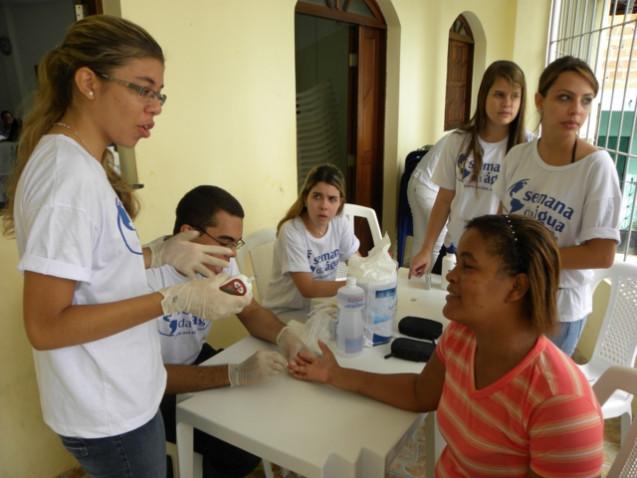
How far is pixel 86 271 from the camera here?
777 mm

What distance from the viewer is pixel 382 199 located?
392 cm

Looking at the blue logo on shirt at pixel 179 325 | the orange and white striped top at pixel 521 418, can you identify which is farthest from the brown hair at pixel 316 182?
the orange and white striped top at pixel 521 418

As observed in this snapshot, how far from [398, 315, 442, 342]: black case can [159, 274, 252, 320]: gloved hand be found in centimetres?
59

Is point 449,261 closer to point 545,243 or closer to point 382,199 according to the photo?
point 545,243

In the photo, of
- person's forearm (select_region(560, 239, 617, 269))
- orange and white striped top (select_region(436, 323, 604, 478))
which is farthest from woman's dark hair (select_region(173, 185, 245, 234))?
person's forearm (select_region(560, 239, 617, 269))

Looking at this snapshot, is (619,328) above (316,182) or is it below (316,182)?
below

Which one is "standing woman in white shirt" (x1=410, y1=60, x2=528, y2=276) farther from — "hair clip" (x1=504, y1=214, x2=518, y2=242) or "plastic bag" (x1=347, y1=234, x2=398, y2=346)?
"hair clip" (x1=504, y1=214, x2=518, y2=242)

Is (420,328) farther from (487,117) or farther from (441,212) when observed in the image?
(487,117)

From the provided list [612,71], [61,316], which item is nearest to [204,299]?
[61,316]

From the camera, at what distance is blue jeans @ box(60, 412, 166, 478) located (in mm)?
896

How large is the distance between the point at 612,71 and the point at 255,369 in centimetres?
346

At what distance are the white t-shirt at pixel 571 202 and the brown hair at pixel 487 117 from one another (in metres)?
0.40

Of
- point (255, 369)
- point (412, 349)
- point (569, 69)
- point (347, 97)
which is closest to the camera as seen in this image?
point (255, 369)

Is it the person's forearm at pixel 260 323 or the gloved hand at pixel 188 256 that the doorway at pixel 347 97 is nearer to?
the person's forearm at pixel 260 323
